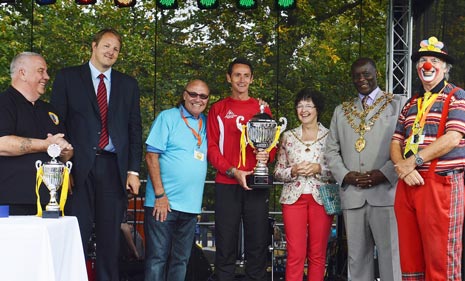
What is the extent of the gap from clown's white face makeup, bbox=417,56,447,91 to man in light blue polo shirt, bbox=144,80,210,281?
4.83ft

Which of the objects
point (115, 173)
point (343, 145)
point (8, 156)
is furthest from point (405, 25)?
point (8, 156)

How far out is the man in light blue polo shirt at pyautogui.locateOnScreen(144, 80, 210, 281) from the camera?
210 inches

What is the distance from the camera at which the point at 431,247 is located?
4.49 metres

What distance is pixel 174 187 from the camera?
5.35m

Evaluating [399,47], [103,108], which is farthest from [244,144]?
[399,47]

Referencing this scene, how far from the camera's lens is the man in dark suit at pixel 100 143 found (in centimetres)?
496

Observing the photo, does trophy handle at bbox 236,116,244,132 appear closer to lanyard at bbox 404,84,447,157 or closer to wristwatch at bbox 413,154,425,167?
lanyard at bbox 404,84,447,157

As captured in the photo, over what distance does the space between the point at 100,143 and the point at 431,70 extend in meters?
2.02

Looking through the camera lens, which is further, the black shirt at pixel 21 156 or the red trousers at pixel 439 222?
the red trousers at pixel 439 222

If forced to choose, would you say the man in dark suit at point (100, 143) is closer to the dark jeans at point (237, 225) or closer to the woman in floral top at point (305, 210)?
the dark jeans at point (237, 225)

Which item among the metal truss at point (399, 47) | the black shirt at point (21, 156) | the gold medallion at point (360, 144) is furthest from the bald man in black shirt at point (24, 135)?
the metal truss at point (399, 47)

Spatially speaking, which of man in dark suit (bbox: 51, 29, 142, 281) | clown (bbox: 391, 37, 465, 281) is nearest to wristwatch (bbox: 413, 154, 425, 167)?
clown (bbox: 391, 37, 465, 281)

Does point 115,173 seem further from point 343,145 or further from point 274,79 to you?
point 274,79

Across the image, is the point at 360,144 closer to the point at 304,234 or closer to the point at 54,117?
the point at 304,234
